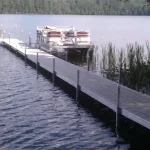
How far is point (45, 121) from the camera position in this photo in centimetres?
945

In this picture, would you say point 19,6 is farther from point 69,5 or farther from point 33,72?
point 33,72

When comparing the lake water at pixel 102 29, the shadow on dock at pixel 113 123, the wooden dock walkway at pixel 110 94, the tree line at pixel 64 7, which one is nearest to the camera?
the shadow on dock at pixel 113 123

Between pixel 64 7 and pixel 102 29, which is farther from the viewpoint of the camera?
pixel 64 7

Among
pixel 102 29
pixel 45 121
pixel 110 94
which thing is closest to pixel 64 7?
pixel 102 29

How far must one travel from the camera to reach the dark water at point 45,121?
8.00 metres

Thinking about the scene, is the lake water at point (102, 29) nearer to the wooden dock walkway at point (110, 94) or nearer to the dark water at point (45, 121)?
the wooden dock walkway at point (110, 94)

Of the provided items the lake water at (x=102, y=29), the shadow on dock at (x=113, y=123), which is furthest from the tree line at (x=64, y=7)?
the shadow on dock at (x=113, y=123)

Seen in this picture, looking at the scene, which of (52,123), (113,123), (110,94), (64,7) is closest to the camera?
(52,123)

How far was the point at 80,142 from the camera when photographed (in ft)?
26.5

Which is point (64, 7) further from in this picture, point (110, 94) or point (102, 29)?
point (110, 94)

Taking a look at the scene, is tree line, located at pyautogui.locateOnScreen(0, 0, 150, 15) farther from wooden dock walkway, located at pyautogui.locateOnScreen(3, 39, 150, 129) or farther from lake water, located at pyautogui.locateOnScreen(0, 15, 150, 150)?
lake water, located at pyautogui.locateOnScreen(0, 15, 150, 150)

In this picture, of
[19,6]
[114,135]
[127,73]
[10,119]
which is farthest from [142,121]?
[19,6]

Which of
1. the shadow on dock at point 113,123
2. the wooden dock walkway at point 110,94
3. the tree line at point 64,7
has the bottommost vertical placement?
the shadow on dock at point 113,123

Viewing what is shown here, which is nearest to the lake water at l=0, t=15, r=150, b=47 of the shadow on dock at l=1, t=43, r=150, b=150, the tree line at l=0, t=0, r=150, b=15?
the shadow on dock at l=1, t=43, r=150, b=150
